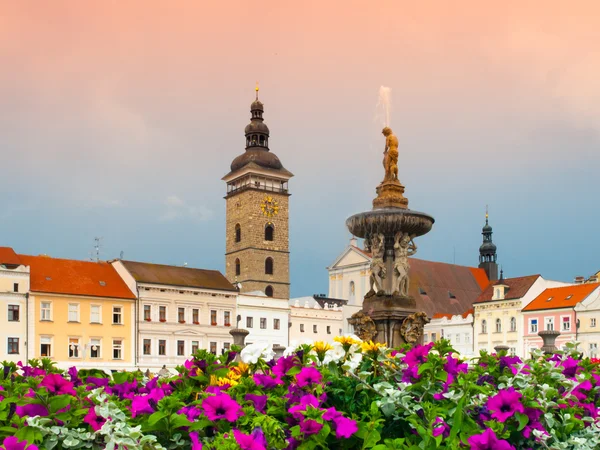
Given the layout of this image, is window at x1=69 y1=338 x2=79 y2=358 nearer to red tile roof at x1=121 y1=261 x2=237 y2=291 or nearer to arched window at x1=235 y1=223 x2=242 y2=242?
red tile roof at x1=121 y1=261 x2=237 y2=291

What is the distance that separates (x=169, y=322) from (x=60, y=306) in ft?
24.7

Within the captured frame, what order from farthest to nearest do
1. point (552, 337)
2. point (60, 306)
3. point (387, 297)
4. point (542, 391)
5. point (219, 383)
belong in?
point (60, 306), point (552, 337), point (387, 297), point (219, 383), point (542, 391)

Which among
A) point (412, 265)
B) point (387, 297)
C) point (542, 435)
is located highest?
point (412, 265)

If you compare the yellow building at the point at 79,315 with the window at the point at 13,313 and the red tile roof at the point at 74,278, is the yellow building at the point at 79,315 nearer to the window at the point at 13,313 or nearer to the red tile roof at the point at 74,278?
the red tile roof at the point at 74,278

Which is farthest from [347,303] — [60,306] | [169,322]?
[60,306]

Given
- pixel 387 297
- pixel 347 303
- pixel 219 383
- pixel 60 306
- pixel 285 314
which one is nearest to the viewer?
pixel 219 383

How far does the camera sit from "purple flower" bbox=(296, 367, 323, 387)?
A: 194 inches

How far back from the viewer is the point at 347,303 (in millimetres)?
74875

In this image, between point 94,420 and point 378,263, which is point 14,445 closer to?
point 94,420

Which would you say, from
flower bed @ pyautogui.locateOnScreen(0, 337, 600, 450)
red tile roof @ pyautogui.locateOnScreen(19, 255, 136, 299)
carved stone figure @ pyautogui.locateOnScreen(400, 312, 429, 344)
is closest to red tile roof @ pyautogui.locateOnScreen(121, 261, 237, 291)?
red tile roof @ pyautogui.locateOnScreen(19, 255, 136, 299)

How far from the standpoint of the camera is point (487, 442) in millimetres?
4074

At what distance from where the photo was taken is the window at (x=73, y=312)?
4978 cm

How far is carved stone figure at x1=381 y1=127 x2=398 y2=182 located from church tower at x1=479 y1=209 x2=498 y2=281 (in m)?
66.0

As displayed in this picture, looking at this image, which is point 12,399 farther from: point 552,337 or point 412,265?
point 412,265
